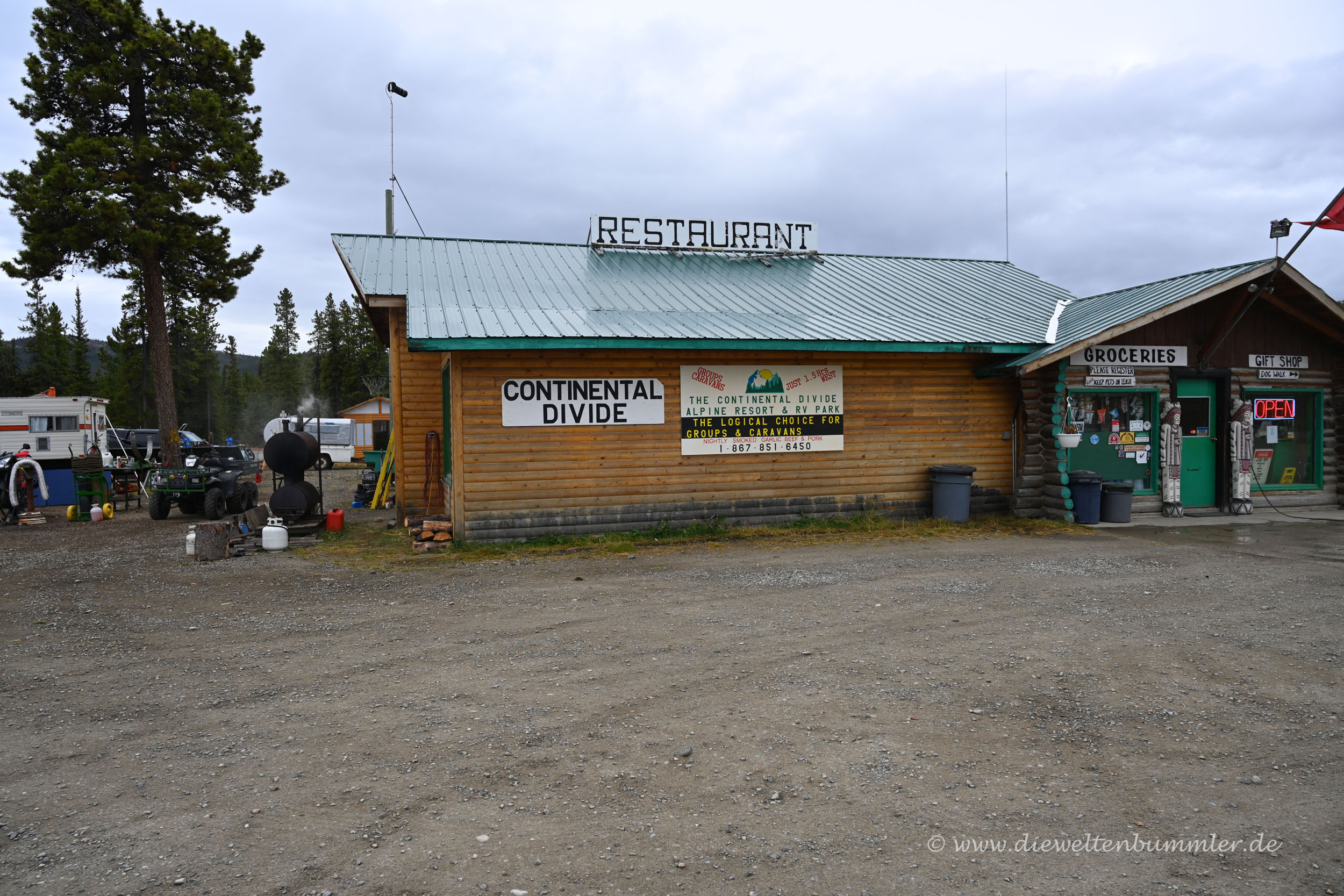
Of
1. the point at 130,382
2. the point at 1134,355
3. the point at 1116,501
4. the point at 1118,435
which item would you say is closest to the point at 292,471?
the point at 1116,501

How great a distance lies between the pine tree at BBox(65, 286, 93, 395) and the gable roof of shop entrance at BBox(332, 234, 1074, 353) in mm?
52624

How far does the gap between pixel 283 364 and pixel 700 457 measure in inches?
3030

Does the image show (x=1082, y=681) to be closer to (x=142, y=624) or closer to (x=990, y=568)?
(x=990, y=568)

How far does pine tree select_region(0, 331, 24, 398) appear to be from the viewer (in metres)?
52.9

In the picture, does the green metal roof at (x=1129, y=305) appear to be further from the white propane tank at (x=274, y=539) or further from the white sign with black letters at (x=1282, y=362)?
the white propane tank at (x=274, y=539)

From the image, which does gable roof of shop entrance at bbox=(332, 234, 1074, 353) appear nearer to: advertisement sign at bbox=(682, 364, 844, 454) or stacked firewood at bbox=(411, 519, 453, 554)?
advertisement sign at bbox=(682, 364, 844, 454)

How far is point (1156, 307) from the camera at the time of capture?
43.8ft

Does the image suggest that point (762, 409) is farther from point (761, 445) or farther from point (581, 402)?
point (581, 402)

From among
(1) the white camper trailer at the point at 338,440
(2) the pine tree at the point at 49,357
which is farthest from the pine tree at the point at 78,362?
(1) the white camper trailer at the point at 338,440

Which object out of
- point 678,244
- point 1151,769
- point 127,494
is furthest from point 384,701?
point 127,494

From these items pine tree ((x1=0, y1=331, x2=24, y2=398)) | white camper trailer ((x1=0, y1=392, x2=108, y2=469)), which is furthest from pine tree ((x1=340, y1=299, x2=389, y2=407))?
white camper trailer ((x1=0, y1=392, x2=108, y2=469))

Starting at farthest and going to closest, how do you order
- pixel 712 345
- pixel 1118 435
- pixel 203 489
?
pixel 203 489 → pixel 1118 435 → pixel 712 345

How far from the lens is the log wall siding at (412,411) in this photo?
47.3ft

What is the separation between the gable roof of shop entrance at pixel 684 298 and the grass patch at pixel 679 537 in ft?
9.58
